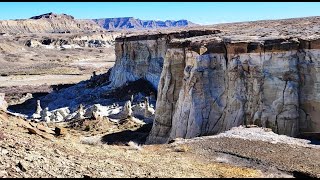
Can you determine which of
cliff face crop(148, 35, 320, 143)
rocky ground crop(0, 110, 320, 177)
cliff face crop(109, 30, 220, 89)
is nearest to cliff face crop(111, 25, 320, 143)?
cliff face crop(148, 35, 320, 143)

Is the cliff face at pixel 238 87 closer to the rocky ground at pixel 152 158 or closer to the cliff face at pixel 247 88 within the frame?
the cliff face at pixel 247 88

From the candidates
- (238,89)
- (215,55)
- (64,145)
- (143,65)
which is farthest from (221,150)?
(143,65)

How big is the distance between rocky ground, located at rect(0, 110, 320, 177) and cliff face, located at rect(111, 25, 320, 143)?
4785mm

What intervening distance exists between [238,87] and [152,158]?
33.5 ft

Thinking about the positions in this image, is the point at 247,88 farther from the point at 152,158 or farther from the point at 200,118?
the point at 152,158

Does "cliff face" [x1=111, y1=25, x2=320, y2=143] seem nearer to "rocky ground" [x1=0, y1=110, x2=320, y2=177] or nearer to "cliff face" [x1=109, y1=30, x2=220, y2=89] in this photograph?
"rocky ground" [x1=0, y1=110, x2=320, y2=177]

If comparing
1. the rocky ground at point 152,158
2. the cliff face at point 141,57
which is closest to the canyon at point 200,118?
the rocky ground at point 152,158

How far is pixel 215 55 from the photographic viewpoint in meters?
25.8

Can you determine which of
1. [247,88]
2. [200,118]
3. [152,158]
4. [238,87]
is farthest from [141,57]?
[152,158]

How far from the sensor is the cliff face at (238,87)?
23.0 metres

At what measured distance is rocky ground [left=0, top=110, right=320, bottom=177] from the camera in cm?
1268

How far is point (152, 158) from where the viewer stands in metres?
15.7

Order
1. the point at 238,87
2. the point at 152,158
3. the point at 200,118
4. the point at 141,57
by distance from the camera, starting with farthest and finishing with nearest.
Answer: the point at 141,57 < the point at 200,118 < the point at 238,87 < the point at 152,158

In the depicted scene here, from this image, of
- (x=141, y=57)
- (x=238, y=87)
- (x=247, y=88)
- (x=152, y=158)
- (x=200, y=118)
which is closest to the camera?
(x=152, y=158)
